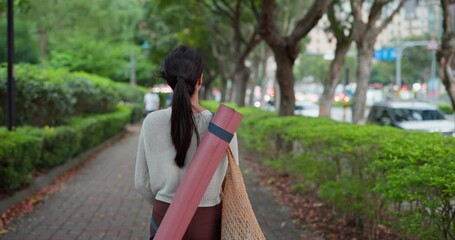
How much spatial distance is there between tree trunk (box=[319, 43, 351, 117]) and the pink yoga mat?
45.2 ft

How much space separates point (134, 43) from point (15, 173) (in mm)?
40793

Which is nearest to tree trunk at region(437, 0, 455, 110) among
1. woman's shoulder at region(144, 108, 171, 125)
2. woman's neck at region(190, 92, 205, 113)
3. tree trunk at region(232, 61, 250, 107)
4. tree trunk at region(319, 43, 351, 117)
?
tree trunk at region(319, 43, 351, 117)

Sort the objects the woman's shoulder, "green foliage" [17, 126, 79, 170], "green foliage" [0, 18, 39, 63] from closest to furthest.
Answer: the woman's shoulder → "green foliage" [17, 126, 79, 170] → "green foliage" [0, 18, 39, 63]

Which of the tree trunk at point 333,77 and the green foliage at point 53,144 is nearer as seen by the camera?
the green foliage at point 53,144

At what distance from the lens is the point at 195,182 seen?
2.48 meters

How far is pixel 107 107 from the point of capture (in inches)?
867

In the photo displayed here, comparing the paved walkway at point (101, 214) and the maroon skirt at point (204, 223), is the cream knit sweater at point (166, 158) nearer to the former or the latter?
the maroon skirt at point (204, 223)

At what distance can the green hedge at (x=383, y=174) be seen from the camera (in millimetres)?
4523

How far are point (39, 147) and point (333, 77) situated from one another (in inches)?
354

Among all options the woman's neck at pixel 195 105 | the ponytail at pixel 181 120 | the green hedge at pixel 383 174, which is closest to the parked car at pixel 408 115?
the green hedge at pixel 383 174

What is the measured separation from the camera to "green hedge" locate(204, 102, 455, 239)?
178 inches

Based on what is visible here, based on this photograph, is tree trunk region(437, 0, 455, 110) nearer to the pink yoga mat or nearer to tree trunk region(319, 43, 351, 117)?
tree trunk region(319, 43, 351, 117)

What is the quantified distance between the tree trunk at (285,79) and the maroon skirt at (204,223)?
34.6ft

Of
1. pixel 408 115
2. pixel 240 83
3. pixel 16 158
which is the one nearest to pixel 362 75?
pixel 408 115
